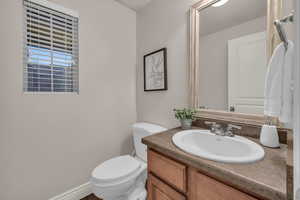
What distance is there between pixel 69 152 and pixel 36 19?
128 cm

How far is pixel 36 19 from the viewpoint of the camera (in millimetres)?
1205

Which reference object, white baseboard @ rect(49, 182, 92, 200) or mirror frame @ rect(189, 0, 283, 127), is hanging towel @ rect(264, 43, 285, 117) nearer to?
mirror frame @ rect(189, 0, 283, 127)

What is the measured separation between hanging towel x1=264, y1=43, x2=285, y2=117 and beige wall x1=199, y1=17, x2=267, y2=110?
0.41 metres

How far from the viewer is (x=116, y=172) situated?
1191mm

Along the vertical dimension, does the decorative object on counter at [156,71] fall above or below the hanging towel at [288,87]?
above

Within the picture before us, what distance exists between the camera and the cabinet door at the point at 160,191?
0.80m

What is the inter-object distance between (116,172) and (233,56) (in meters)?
1.37

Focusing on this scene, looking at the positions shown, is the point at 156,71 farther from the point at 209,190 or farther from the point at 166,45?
the point at 209,190

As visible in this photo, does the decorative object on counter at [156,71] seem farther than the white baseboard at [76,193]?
Yes

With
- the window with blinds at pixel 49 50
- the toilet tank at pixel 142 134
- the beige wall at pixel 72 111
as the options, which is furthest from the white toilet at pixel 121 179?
the window with blinds at pixel 49 50

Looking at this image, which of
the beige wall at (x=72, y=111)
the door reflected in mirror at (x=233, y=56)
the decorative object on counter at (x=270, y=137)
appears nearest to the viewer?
the decorative object on counter at (x=270, y=137)

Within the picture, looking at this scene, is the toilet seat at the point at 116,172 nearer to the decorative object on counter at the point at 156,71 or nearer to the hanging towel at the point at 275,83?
the decorative object on counter at the point at 156,71

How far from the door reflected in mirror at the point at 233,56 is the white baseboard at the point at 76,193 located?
1.53 metres

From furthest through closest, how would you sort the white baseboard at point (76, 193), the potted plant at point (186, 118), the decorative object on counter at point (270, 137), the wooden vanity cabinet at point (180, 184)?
1. the white baseboard at point (76, 193)
2. the potted plant at point (186, 118)
3. the decorative object on counter at point (270, 137)
4. the wooden vanity cabinet at point (180, 184)
